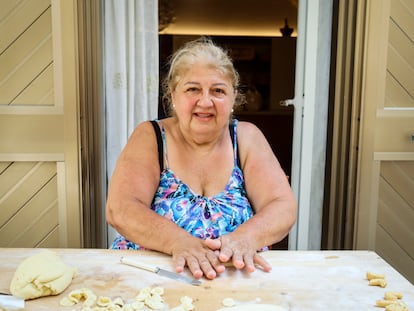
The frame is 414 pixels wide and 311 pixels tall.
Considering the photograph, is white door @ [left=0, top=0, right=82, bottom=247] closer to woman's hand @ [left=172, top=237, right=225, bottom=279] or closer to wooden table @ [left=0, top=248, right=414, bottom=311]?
wooden table @ [left=0, top=248, right=414, bottom=311]

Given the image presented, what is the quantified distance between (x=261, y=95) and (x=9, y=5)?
4081 millimetres

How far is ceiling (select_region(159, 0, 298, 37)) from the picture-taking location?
5484 millimetres

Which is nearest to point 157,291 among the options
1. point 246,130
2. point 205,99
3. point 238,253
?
point 238,253

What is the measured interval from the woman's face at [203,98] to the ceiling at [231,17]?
3.98 metres

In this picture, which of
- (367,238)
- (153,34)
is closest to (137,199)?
(153,34)

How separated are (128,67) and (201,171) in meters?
1.17

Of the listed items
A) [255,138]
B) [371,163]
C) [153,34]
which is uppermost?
[153,34]

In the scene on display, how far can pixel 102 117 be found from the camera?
8.18ft

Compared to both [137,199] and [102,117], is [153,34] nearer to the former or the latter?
[102,117]

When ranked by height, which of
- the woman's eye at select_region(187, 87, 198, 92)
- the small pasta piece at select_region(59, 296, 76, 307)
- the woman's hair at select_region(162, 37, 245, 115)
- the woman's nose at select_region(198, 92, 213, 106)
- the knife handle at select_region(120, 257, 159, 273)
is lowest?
the small pasta piece at select_region(59, 296, 76, 307)

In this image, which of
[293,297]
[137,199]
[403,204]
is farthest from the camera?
[403,204]

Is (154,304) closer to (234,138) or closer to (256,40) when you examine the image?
(234,138)

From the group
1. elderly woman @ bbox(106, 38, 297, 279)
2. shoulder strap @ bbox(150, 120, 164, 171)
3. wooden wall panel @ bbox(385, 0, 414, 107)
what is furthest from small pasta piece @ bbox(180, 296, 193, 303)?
wooden wall panel @ bbox(385, 0, 414, 107)

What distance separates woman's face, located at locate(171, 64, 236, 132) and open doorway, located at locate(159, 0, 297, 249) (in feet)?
12.3
